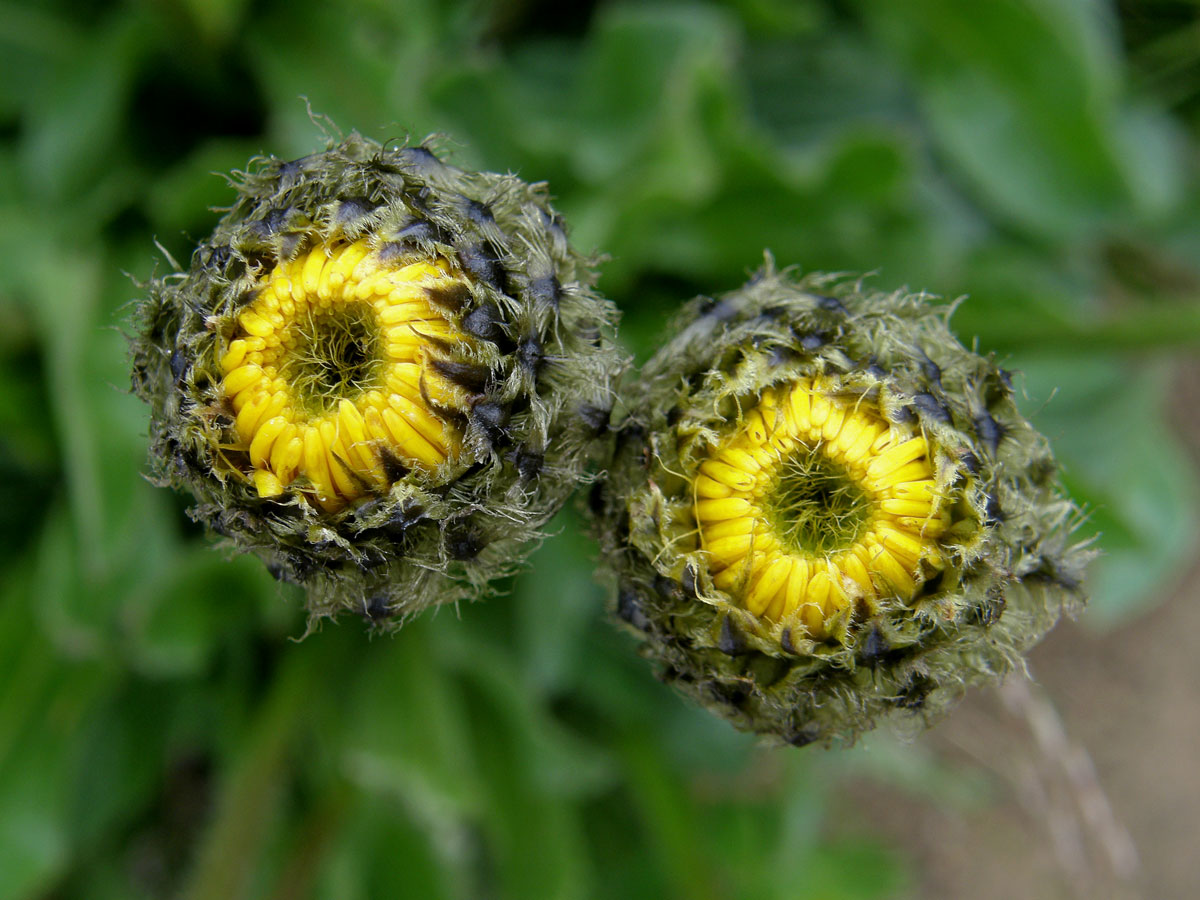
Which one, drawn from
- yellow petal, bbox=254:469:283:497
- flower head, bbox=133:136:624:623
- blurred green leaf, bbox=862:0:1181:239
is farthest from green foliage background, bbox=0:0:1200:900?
yellow petal, bbox=254:469:283:497

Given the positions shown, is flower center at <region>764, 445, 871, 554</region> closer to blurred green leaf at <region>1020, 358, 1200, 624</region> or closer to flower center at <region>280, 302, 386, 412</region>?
flower center at <region>280, 302, 386, 412</region>

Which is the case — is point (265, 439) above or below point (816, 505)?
below

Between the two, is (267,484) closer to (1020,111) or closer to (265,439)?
(265,439)

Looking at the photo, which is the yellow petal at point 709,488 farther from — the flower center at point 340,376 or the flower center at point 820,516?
the flower center at point 340,376

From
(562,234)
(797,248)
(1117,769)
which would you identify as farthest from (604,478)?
(1117,769)

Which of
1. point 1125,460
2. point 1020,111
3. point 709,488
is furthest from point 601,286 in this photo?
point 1125,460

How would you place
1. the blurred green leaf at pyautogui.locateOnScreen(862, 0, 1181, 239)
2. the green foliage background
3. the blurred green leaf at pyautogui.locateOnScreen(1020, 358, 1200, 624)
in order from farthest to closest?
the blurred green leaf at pyautogui.locateOnScreen(1020, 358, 1200, 624), the blurred green leaf at pyautogui.locateOnScreen(862, 0, 1181, 239), the green foliage background
